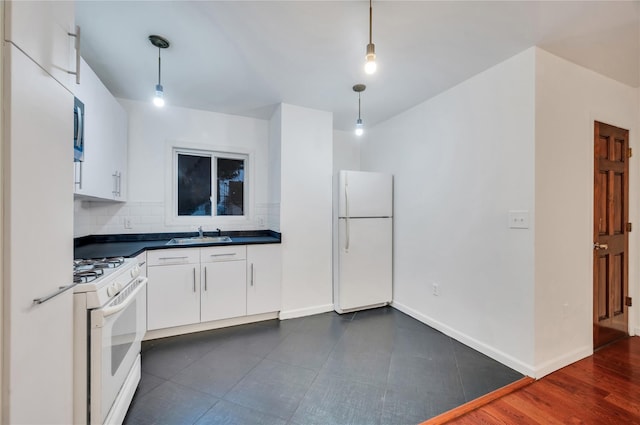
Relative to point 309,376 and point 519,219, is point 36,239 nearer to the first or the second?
point 309,376

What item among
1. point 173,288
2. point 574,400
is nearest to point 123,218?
point 173,288

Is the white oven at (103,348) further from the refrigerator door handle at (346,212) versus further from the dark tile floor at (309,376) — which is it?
the refrigerator door handle at (346,212)

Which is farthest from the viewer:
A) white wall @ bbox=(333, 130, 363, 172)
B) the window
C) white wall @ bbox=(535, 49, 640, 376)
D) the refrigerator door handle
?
white wall @ bbox=(333, 130, 363, 172)

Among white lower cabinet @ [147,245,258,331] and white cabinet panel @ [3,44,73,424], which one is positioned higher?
white cabinet panel @ [3,44,73,424]

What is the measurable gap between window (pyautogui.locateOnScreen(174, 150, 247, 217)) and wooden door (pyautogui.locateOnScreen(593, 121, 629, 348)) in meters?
3.65

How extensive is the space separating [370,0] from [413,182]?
77.4 inches

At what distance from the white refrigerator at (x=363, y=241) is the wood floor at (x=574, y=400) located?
1662 mm

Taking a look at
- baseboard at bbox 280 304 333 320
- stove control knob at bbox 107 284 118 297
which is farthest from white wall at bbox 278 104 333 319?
stove control knob at bbox 107 284 118 297

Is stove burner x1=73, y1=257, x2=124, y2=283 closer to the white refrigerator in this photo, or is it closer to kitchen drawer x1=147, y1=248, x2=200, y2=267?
kitchen drawer x1=147, y1=248, x2=200, y2=267

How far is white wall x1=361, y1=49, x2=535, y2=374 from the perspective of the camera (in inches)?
80.9

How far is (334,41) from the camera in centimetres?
194

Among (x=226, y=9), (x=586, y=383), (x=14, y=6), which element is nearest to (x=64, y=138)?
(x=14, y=6)

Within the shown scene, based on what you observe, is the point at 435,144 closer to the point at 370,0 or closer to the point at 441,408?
the point at 370,0

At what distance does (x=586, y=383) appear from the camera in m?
1.94
